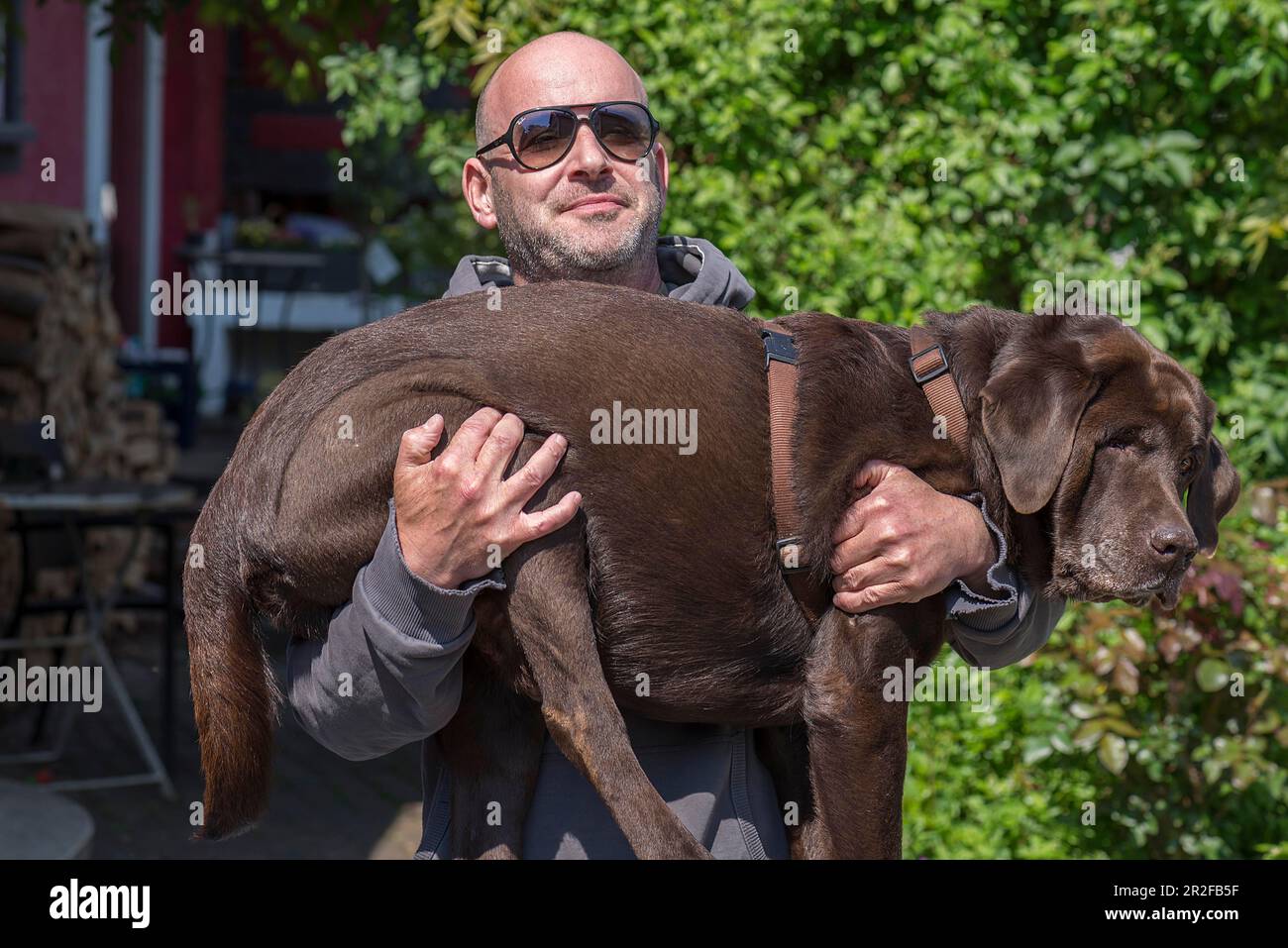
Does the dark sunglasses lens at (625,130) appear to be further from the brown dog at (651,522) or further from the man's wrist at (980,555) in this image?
the man's wrist at (980,555)

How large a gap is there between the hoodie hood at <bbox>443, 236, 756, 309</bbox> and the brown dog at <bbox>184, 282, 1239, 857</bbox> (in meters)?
0.23

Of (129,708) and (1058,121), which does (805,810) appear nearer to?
(1058,121)

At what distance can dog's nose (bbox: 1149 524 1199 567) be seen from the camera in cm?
240

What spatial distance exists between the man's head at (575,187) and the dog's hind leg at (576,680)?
643 mm

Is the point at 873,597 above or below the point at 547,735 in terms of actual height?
above

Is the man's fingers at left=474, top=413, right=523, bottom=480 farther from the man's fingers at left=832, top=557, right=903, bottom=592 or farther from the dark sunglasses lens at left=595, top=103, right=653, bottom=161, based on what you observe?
the dark sunglasses lens at left=595, top=103, right=653, bottom=161

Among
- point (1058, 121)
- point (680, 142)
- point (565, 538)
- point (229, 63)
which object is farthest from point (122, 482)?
point (229, 63)

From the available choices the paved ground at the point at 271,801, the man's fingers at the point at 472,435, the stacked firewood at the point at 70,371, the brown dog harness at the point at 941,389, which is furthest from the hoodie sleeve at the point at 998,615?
the stacked firewood at the point at 70,371

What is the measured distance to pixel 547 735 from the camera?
252 centimetres

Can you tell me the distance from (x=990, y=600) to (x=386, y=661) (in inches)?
39.8

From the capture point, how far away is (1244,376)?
538cm

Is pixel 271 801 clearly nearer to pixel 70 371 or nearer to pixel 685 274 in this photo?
pixel 685 274

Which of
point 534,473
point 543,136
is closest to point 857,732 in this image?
point 534,473

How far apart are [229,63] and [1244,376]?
18.1m
